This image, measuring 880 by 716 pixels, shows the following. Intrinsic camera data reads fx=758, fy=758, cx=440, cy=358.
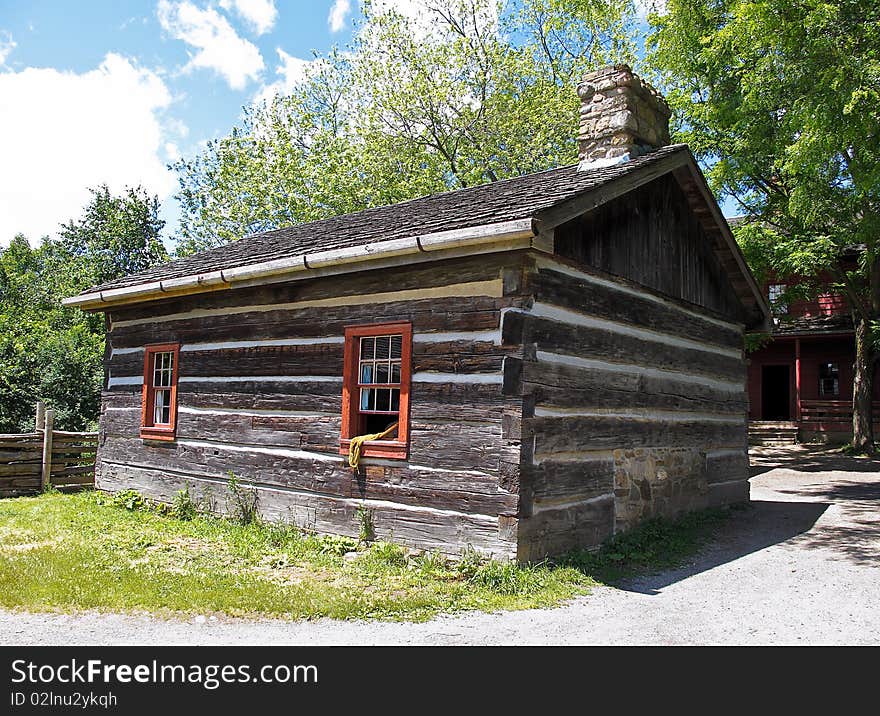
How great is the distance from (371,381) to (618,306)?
3.10 meters

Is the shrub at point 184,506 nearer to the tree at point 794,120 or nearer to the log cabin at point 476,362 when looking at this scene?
the log cabin at point 476,362

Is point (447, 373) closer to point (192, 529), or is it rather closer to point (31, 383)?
point (192, 529)

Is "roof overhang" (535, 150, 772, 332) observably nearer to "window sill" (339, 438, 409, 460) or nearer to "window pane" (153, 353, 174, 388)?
"window sill" (339, 438, 409, 460)

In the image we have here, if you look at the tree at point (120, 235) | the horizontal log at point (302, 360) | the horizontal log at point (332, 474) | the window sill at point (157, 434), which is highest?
the tree at point (120, 235)

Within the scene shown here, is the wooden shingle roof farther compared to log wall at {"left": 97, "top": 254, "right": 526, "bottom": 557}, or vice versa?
the wooden shingle roof

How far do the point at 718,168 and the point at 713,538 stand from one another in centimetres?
981

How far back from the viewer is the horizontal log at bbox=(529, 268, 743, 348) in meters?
7.87

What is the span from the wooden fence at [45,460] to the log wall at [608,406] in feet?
32.2

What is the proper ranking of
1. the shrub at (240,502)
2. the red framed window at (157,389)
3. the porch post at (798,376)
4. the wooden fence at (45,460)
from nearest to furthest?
the shrub at (240,502), the red framed window at (157,389), the wooden fence at (45,460), the porch post at (798,376)

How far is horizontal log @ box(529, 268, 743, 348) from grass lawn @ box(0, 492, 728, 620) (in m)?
2.61

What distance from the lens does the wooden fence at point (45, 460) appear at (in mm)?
13141

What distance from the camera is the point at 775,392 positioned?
32.6 meters

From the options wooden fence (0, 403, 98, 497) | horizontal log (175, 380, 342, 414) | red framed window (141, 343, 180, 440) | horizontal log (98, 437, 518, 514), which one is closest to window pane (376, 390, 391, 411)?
horizontal log (175, 380, 342, 414)

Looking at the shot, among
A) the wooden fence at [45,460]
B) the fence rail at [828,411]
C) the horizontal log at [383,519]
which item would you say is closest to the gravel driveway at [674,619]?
the horizontal log at [383,519]
